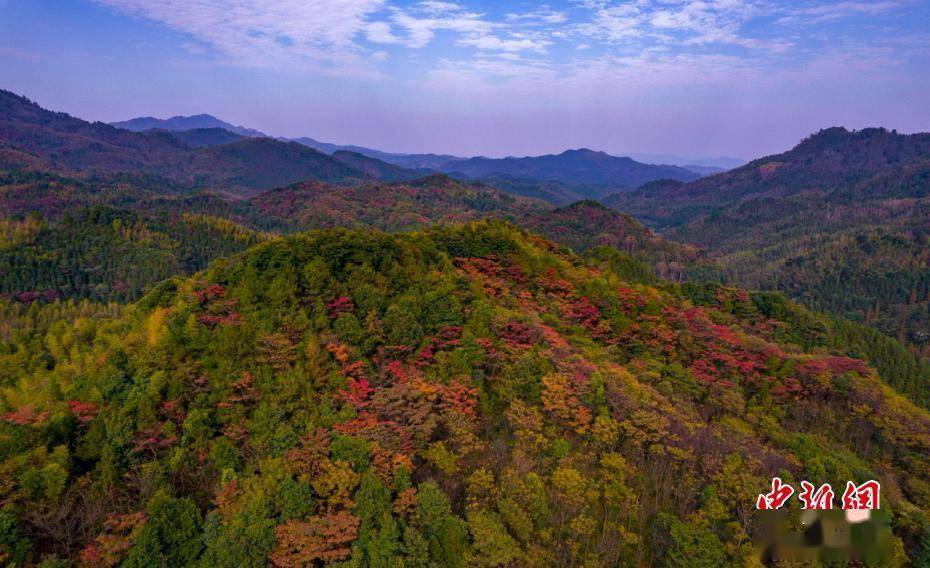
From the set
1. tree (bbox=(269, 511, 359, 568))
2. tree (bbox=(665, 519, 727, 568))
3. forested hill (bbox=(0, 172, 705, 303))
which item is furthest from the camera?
forested hill (bbox=(0, 172, 705, 303))

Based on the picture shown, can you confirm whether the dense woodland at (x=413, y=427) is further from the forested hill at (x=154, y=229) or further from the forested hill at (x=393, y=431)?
the forested hill at (x=154, y=229)

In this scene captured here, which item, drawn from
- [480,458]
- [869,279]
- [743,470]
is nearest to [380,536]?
[480,458]

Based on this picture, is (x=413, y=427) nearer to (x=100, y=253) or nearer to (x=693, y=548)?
(x=693, y=548)

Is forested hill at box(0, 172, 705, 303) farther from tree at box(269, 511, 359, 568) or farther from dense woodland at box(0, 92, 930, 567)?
tree at box(269, 511, 359, 568)

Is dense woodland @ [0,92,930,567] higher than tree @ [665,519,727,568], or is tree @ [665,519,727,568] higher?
dense woodland @ [0,92,930,567]

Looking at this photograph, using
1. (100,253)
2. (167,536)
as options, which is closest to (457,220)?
(100,253)

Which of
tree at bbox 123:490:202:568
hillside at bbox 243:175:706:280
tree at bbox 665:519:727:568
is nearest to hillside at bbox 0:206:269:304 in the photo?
hillside at bbox 243:175:706:280

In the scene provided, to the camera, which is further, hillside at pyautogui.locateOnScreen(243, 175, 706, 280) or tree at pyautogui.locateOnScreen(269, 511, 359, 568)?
hillside at pyautogui.locateOnScreen(243, 175, 706, 280)

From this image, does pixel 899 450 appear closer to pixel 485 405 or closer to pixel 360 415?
pixel 485 405
